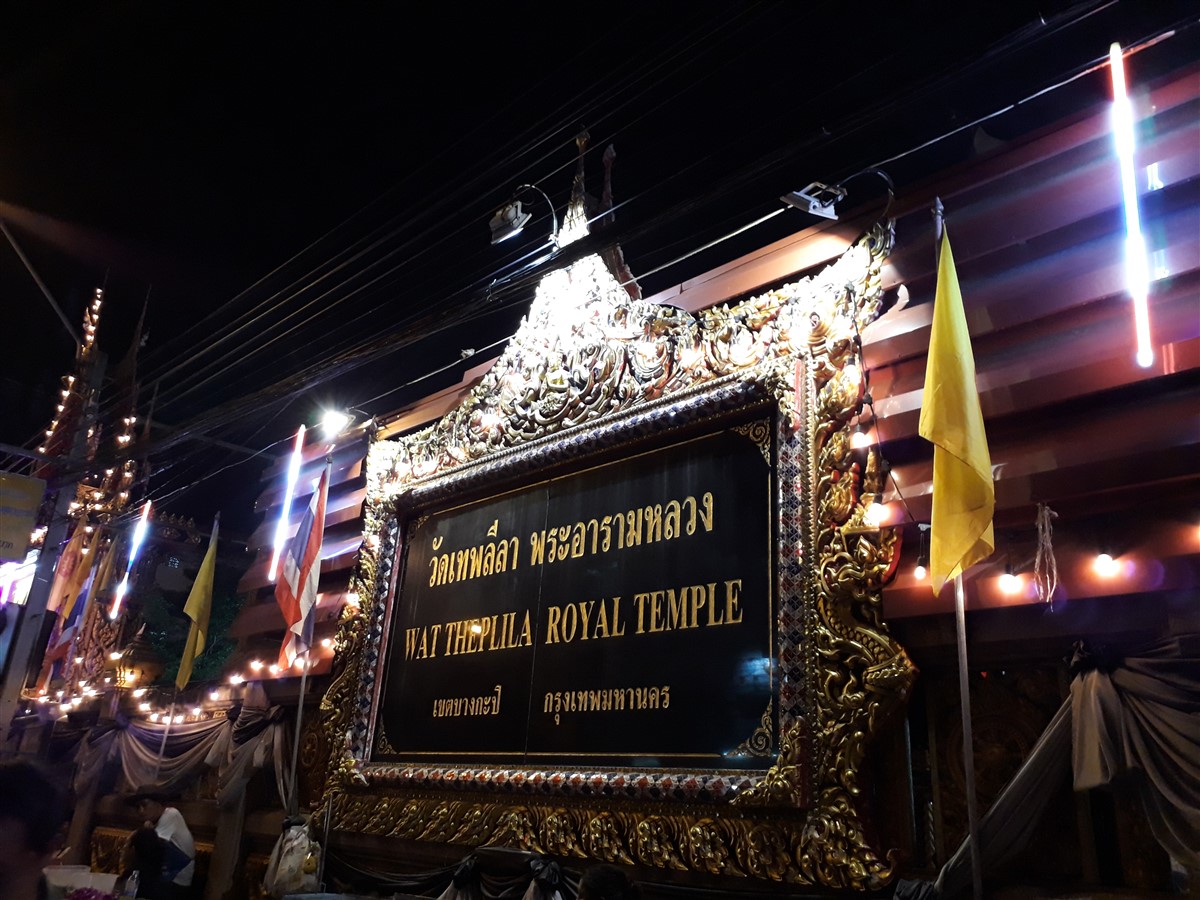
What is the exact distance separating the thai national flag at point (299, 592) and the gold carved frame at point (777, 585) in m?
0.25

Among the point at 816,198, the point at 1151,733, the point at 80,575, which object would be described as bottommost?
the point at 1151,733

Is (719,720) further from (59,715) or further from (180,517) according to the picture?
(180,517)

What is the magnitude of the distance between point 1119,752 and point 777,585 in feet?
4.46

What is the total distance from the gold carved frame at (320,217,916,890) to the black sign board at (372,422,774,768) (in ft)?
0.47

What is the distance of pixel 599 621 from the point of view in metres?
4.27

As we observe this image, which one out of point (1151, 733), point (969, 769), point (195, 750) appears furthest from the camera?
point (195, 750)

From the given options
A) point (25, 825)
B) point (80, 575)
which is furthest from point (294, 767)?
point (80, 575)

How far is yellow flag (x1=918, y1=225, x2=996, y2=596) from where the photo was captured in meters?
2.89

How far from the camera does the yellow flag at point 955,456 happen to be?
9.47 feet

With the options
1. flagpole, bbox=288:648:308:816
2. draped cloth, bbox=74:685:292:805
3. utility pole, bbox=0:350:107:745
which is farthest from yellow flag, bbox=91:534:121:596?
flagpole, bbox=288:648:308:816

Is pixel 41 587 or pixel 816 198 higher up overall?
pixel 816 198

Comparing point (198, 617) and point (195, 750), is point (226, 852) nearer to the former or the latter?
point (195, 750)

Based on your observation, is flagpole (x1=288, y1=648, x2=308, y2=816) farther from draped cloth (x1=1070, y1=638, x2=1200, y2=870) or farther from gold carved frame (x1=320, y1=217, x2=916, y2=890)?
draped cloth (x1=1070, y1=638, x2=1200, y2=870)

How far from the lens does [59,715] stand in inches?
338
